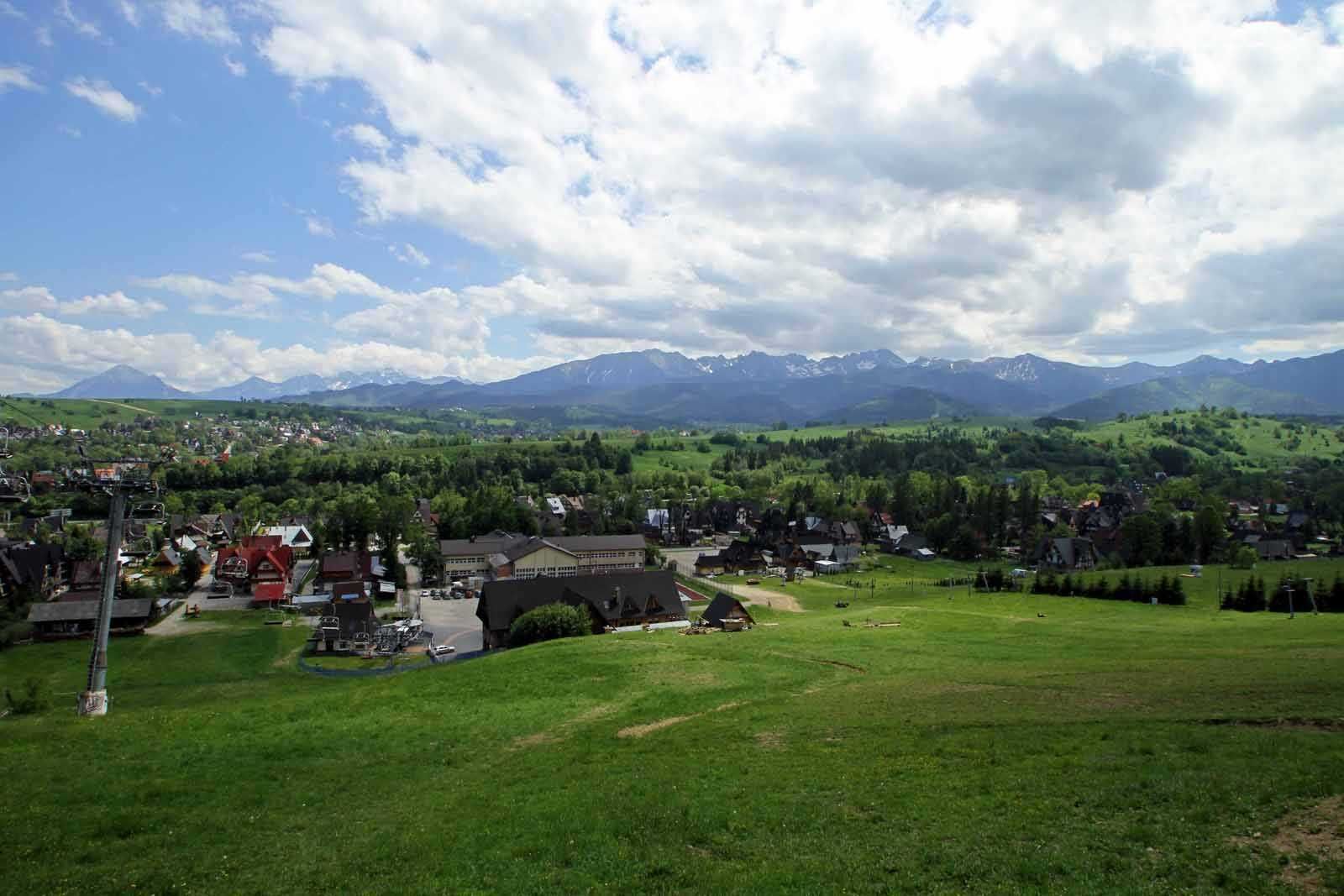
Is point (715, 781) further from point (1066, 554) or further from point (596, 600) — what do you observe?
point (1066, 554)

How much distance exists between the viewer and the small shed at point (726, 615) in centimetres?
5675

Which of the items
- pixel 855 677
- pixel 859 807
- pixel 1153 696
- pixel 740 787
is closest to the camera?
pixel 859 807

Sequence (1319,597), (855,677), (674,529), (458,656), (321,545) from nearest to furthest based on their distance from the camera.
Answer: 1. (855,677)
2. (458,656)
3. (1319,597)
4. (321,545)
5. (674,529)

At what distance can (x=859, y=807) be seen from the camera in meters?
15.9

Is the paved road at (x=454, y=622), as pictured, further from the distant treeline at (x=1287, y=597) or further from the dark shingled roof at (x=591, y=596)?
the distant treeline at (x=1287, y=597)

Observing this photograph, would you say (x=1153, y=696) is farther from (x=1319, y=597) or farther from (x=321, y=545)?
(x=321, y=545)

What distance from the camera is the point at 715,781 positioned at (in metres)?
18.3

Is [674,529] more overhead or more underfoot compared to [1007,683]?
Result: more underfoot

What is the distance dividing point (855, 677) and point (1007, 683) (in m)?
6.84

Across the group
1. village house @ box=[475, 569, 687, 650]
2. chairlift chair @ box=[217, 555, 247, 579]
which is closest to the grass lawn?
village house @ box=[475, 569, 687, 650]

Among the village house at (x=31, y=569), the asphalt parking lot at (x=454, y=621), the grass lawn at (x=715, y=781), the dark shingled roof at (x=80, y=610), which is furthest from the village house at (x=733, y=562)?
the village house at (x=31, y=569)

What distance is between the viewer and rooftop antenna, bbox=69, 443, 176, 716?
2708cm

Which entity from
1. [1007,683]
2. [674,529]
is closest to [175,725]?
[1007,683]

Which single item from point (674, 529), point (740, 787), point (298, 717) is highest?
point (740, 787)
